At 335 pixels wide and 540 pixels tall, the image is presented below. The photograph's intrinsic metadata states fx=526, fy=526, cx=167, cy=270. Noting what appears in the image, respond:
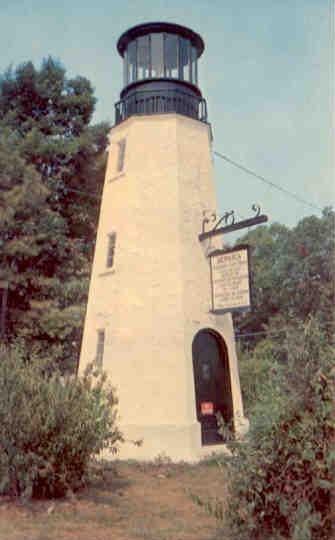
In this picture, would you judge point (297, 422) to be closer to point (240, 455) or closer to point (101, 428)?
point (240, 455)

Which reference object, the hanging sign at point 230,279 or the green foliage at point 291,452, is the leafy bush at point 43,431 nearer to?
the green foliage at point 291,452

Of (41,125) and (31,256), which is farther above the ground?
(41,125)

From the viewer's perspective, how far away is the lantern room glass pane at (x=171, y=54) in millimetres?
15203

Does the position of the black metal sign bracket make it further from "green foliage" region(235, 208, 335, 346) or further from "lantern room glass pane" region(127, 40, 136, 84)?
"green foliage" region(235, 208, 335, 346)

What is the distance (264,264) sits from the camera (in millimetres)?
37469

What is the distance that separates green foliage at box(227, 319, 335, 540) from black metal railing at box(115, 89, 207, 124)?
33.6ft

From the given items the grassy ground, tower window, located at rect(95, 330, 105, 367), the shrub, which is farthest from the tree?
the shrub

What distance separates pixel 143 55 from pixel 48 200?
745 cm

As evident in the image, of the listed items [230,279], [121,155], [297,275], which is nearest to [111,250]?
[121,155]

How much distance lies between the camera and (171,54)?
15320 millimetres

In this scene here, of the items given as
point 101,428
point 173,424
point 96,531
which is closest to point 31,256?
point 173,424

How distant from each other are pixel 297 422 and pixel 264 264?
31808 millimetres

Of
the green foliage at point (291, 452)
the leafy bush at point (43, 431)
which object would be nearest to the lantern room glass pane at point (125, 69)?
the leafy bush at point (43, 431)

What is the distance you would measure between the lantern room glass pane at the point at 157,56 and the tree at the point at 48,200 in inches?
220
